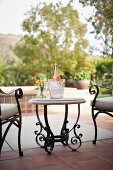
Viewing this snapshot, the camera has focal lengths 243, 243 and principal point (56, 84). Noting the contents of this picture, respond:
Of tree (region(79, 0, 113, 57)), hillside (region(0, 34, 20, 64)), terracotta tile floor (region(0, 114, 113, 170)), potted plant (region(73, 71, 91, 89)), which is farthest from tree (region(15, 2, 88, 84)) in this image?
terracotta tile floor (region(0, 114, 113, 170))

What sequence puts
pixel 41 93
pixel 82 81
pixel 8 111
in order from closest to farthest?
pixel 8 111 → pixel 41 93 → pixel 82 81

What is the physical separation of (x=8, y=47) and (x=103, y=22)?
12.0 feet

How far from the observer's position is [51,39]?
9.06 metres

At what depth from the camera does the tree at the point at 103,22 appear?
7.75 m

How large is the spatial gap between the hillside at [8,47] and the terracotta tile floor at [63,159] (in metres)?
7.26

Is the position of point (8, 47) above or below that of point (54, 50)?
above

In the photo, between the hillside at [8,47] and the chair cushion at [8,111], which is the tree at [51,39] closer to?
the hillside at [8,47]

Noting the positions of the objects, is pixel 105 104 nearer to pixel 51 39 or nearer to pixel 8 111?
pixel 8 111

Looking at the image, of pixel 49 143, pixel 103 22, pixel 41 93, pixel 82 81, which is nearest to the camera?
pixel 49 143

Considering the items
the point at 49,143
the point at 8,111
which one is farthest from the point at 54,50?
the point at 8,111

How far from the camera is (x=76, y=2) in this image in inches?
348

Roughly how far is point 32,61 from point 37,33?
1.05 metres

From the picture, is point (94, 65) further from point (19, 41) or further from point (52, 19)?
point (19, 41)

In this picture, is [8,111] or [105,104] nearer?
[8,111]
